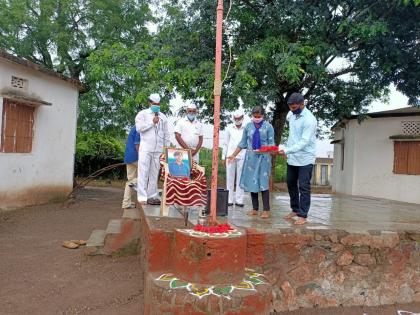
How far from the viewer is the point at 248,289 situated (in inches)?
151

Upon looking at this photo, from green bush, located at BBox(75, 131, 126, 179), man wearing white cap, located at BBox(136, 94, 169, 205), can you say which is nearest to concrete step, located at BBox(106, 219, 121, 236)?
man wearing white cap, located at BBox(136, 94, 169, 205)

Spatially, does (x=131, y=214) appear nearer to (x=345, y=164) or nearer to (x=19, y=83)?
(x=19, y=83)

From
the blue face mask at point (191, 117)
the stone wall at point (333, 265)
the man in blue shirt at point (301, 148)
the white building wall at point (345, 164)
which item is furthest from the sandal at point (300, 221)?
the white building wall at point (345, 164)

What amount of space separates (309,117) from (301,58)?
194 inches

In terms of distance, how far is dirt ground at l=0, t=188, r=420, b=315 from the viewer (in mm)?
4789

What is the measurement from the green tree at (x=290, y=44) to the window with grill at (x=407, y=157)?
162cm

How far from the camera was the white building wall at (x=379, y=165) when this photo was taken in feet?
42.6

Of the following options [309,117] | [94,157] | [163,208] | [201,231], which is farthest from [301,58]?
[94,157]

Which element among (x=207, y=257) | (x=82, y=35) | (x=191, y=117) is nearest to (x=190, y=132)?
(x=191, y=117)

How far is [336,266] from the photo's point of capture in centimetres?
488

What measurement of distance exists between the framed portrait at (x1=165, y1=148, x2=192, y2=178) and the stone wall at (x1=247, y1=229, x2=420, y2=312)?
51.6 inches

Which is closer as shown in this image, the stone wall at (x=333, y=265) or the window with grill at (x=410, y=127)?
the stone wall at (x=333, y=265)

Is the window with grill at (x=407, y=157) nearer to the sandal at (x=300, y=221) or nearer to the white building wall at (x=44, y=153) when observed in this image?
the sandal at (x=300, y=221)

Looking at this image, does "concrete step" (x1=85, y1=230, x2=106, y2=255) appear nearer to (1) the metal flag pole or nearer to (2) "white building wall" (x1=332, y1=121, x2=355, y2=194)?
(1) the metal flag pole
